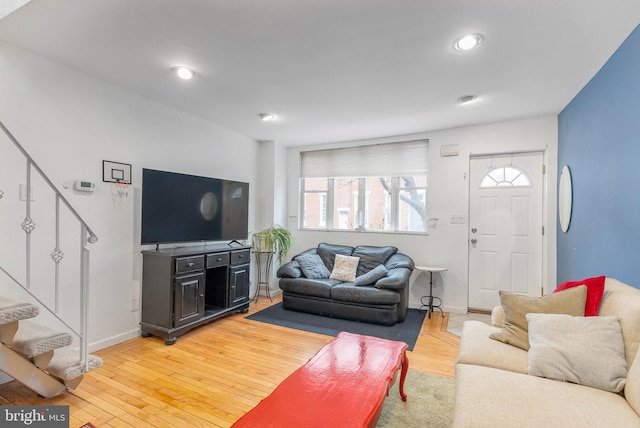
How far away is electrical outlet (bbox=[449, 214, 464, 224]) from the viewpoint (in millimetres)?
4188

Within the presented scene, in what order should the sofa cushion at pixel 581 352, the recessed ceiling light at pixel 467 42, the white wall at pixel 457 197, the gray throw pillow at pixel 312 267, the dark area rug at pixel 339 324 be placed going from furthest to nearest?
the gray throw pillow at pixel 312 267, the white wall at pixel 457 197, the dark area rug at pixel 339 324, the recessed ceiling light at pixel 467 42, the sofa cushion at pixel 581 352

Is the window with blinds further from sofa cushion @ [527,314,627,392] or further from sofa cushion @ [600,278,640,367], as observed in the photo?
sofa cushion @ [527,314,627,392]

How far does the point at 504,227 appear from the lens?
403cm

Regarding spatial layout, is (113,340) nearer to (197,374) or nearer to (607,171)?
(197,374)

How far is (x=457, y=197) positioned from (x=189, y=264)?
3.43 m

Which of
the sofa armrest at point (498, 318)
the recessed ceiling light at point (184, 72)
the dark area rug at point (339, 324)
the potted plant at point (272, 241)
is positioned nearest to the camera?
the sofa armrest at point (498, 318)

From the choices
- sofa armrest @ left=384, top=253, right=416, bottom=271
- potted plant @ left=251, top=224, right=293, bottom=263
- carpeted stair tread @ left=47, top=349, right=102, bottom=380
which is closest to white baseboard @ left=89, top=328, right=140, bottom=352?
carpeted stair tread @ left=47, top=349, right=102, bottom=380

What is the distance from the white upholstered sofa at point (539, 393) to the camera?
125 centimetres

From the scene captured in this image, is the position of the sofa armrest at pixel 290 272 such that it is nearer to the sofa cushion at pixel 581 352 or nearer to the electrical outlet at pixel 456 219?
the electrical outlet at pixel 456 219

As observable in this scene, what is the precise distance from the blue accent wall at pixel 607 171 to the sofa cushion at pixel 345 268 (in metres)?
2.37

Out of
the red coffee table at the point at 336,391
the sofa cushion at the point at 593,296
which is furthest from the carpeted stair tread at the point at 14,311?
the sofa cushion at the point at 593,296

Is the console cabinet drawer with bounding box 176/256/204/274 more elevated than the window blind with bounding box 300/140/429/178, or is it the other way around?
the window blind with bounding box 300/140/429/178

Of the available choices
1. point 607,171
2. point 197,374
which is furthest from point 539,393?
point 197,374

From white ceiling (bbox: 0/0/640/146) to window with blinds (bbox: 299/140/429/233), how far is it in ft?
3.92
